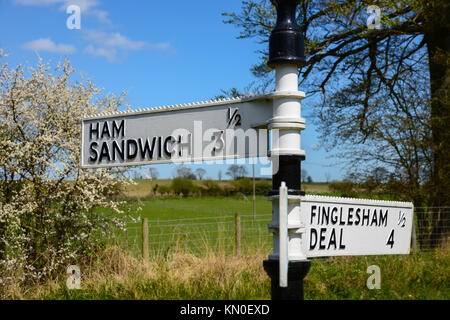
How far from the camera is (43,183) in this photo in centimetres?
761

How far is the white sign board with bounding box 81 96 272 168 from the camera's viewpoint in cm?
329

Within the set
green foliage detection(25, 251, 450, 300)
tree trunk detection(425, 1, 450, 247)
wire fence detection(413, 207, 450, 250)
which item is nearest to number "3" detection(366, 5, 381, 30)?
tree trunk detection(425, 1, 450, 247)

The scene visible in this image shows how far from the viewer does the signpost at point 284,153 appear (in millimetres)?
→ 3086

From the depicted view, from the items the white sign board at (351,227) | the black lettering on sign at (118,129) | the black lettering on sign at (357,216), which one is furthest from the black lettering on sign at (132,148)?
the black lettering on sign at (357,216)

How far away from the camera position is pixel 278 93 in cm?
317

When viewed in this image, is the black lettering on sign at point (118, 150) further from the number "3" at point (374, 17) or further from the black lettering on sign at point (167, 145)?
the number "3" at point (374, 17)

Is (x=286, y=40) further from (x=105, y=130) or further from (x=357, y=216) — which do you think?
(x=105, y=130)

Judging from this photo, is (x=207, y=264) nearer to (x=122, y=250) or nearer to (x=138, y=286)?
(x=138, y=286)

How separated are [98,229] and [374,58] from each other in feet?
26.4

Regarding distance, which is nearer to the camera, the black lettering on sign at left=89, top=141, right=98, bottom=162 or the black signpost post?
the black signpost post

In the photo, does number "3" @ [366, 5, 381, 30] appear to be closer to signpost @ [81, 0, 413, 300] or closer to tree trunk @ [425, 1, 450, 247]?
tree trunk @ [425, 1, 450, 247]

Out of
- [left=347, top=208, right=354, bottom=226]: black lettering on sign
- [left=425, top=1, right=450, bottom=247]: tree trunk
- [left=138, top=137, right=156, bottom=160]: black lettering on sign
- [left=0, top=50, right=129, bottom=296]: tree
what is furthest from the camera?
[left=425, top=1, right=450, bottom=247]: tree trunk
